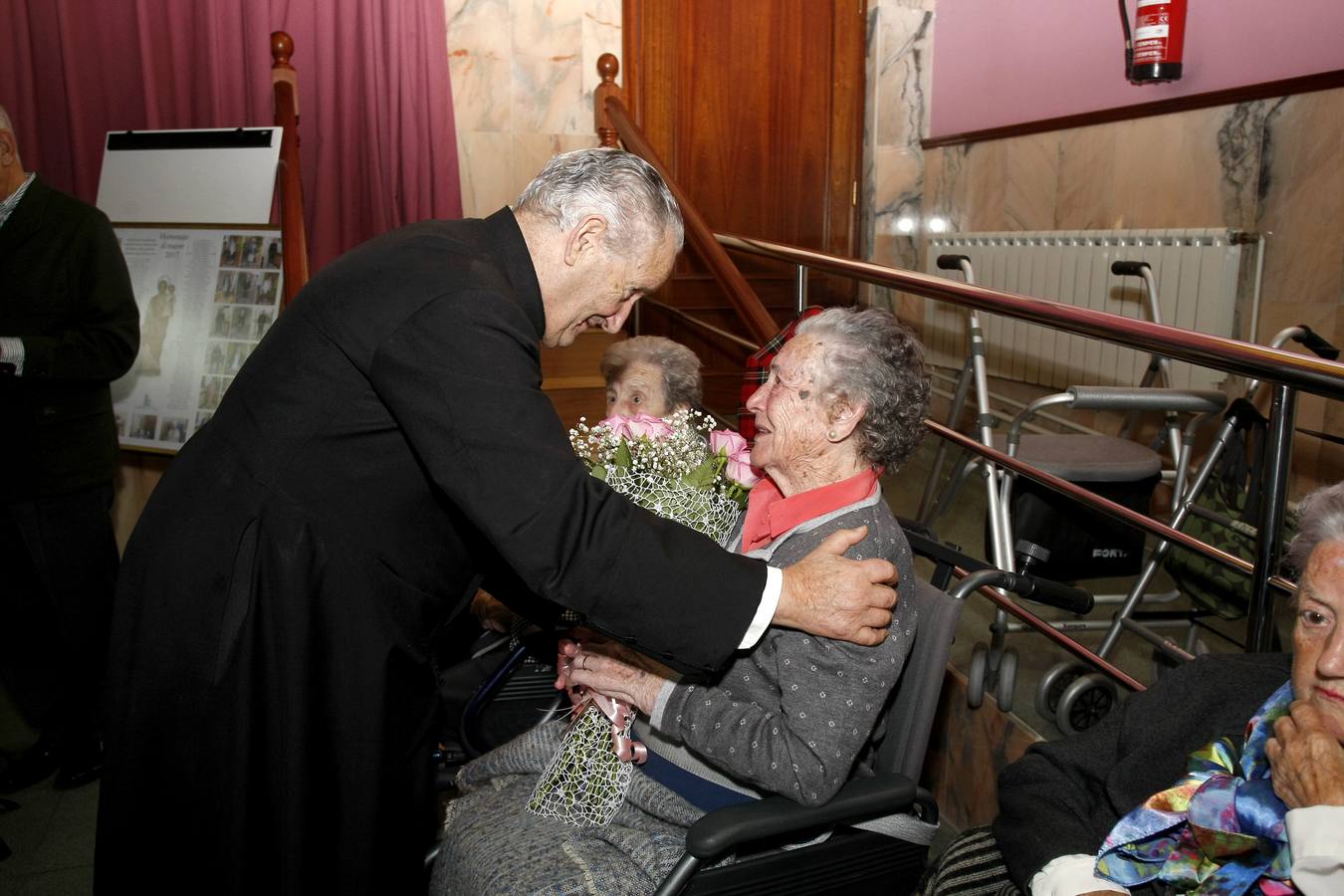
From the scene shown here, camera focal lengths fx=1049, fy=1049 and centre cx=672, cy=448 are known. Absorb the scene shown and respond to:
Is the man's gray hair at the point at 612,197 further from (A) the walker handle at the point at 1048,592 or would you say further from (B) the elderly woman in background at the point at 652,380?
(B) the elderly woman in background at the point at 652,380

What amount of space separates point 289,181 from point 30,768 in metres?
1.88

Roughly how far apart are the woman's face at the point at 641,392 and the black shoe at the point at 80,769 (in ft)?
5.38

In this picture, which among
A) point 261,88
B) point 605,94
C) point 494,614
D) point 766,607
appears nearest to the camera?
point 766,607

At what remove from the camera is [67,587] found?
267 centimetres

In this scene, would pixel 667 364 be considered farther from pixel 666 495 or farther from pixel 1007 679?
pixel 1007 679

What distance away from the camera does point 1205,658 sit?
1379mm

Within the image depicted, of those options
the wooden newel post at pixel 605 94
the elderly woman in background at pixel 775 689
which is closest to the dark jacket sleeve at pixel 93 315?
the elderly woman in background at pixel 775 689

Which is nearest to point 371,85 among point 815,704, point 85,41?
point 85,41

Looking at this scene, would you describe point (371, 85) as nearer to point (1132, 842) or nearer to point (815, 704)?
point (815, 704)

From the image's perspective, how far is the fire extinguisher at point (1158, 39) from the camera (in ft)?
13.0

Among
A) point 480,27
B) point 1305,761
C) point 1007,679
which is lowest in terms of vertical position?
point 1007,679

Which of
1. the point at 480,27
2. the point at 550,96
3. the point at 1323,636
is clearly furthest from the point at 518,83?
the point at 1323,636

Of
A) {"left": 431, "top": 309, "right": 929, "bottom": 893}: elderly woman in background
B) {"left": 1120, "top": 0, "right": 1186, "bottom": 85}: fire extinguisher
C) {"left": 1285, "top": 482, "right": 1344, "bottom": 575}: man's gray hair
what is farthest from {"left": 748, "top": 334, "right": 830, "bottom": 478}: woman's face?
{"left": 1120, "top": 0, "right": 1186, "bottom": 85}: fire extinguisher

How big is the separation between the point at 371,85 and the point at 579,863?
4272 mm
